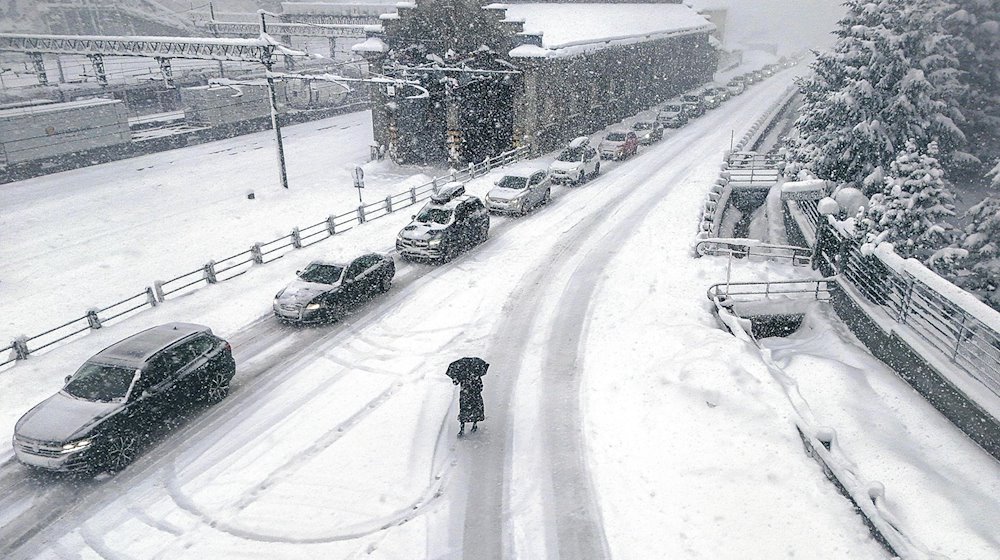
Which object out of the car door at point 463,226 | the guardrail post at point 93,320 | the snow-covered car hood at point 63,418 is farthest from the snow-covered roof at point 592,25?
A: the snow-covered car hood at point 63,418

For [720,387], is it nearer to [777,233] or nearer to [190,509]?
[190,509]

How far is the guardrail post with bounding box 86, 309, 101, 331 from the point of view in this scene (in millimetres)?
16219

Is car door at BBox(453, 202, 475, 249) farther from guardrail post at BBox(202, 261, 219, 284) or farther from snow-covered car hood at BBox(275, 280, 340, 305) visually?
guardrail post at BBox(202, 261, 219, 284)

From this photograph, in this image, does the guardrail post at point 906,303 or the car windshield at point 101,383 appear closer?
the car windshield at point 101,383

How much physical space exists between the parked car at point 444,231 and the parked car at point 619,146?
17.2 m

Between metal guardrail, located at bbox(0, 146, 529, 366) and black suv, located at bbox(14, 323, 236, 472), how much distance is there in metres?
4.39

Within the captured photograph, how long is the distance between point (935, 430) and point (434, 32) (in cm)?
3334

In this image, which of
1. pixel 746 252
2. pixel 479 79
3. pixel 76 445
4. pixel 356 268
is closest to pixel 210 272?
pixel 356 268

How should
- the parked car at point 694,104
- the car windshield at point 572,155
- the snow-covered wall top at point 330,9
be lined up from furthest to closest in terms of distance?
the snow-covered wall top at point 330,9, the parked car at point 694,104, the car windshield at point 572,155

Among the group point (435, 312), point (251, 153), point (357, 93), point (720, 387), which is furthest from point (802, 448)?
point (357, 93)

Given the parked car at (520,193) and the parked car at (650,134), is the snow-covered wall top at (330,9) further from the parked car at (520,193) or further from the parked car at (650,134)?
the parked car at (520,193)

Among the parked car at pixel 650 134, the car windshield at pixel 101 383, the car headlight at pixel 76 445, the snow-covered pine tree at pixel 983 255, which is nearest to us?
the car headlight at pixel 76 445

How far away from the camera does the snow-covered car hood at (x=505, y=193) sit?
83.9 feet

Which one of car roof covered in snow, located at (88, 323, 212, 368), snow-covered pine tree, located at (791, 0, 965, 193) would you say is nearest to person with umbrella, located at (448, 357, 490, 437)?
car roof covered in snow, located at (88, 323, 212, 368)
